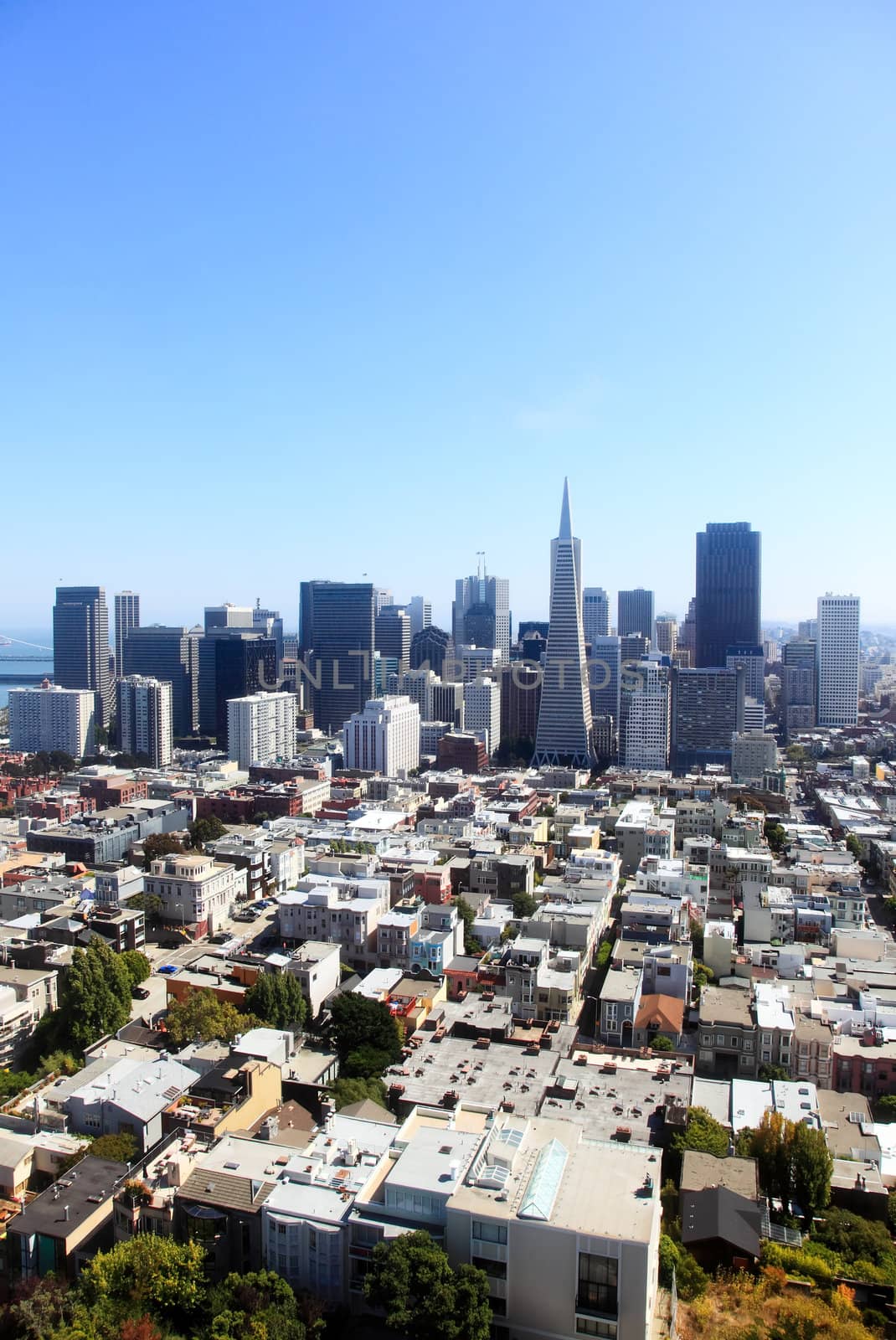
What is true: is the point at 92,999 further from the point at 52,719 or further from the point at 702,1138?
the point at 52,719

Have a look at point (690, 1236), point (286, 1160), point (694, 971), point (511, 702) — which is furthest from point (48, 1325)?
point (511, 702)

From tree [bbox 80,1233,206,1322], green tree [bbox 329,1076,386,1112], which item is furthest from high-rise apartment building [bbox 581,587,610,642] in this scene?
tree [bbox 80,1233,206,1322]

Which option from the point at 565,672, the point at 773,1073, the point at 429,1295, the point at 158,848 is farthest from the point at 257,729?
the point at 429,1295

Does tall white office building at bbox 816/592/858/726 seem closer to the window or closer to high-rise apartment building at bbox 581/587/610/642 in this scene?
high-rise apartment building at bbox 581/587/610/642

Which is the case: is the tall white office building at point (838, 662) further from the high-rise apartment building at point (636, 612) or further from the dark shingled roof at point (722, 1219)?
the dark shingled roof at point (722, 1219)

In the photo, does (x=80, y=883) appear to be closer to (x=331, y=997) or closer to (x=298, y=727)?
(x=331, y=997)

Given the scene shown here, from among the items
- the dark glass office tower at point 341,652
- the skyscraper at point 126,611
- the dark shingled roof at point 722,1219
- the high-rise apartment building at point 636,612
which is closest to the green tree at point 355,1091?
the dark shingled roof at point 722,1219
